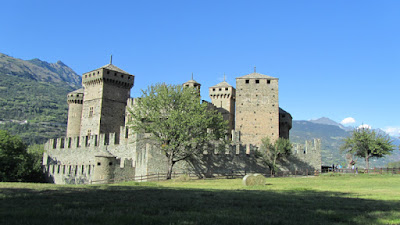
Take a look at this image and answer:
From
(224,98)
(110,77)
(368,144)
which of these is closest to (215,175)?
(368,144)

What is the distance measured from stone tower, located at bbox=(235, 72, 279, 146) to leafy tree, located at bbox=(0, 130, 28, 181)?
26.7m

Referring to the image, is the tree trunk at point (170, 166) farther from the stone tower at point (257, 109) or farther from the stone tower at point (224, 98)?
the stone tower at point (224, 98)

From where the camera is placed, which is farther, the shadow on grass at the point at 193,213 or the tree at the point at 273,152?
the tree at the point at 273,152

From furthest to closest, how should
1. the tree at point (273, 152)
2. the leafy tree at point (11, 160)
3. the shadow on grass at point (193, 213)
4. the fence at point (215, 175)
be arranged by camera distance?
the leafy tree at point (11, 160)
the tree at point (273, 152)
the fence at point (215, 175)
the shadow on grass at point (193, 213)

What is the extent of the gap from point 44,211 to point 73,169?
32.9m

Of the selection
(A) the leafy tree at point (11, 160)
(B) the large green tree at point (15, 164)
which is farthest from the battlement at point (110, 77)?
(A) the leafy tree at point (11, 160)

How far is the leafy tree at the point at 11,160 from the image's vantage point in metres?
43.8

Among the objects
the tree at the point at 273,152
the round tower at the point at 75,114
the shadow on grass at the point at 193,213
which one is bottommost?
the shadow on grass at the point at 193,213

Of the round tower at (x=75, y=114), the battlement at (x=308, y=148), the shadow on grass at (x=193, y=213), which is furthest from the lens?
the round tower at (x=75, y=114)

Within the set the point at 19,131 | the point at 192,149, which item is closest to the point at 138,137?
the point at 192,149

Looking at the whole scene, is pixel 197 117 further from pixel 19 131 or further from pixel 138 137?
pixel 19 131

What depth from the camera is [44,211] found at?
30.6 feet

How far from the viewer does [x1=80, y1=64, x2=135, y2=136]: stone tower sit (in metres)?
Result: 51.5

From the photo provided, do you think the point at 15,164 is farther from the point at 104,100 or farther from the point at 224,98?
the point at 224,98
